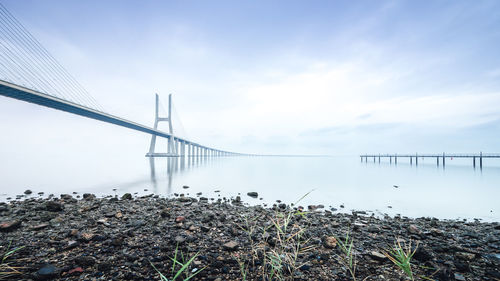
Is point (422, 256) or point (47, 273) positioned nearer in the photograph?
point (47, 273)

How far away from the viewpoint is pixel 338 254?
3.09 m

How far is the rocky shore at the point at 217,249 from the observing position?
2510 mm

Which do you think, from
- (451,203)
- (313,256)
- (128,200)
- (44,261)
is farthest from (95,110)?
(451,203)

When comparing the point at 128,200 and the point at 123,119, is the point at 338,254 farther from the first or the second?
the point at 123,119

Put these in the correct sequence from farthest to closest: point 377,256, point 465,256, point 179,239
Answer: point 179,239, point 465,256, point 377,256

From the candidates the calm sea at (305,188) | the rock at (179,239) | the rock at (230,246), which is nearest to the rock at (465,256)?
the calm sea at (305,188)

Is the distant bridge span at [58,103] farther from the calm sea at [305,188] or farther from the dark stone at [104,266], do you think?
the dark stone at [104,266]

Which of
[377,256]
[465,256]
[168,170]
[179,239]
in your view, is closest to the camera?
[377,256]

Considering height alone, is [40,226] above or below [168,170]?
above

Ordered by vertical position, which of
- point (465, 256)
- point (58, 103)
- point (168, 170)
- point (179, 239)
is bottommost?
point (168, 170)

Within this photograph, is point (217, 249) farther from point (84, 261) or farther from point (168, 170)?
point (168, 170)

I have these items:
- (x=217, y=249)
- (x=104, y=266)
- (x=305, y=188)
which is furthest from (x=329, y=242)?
(x=305, y=188)

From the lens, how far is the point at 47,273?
93.0 inches

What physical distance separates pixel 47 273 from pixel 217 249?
6.72ft
